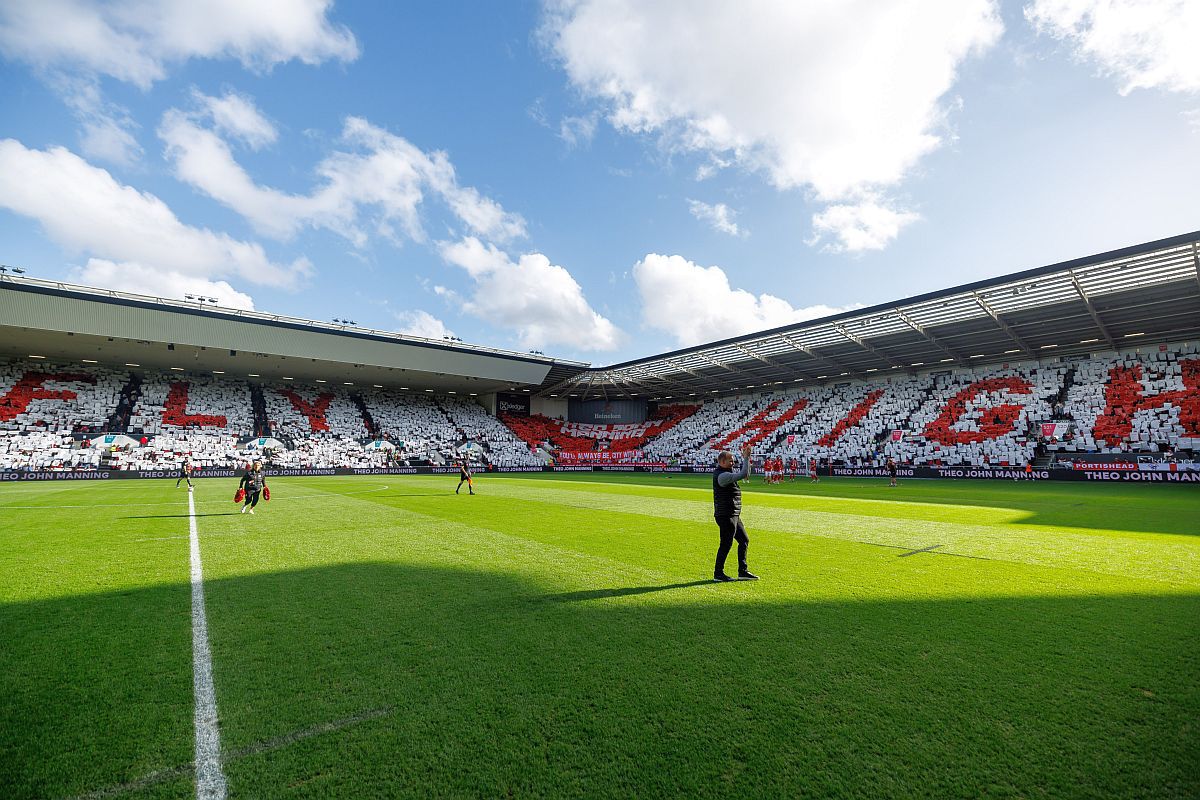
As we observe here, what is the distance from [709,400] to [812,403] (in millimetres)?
14743

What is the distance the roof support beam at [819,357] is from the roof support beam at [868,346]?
3.20 meters

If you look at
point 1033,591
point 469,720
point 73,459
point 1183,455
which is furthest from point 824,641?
point 73,459

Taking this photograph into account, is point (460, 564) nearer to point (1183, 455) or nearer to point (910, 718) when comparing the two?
point (910, 718)

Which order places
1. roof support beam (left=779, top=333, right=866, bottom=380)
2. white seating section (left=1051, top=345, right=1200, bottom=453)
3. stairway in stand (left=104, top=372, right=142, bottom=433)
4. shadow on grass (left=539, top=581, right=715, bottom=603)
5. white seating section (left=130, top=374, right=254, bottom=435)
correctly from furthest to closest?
white seating section (left=130, top=374, right=254, bottom=435)
roof support beam (left=779, top=333, right=866, bottom=380)
stairway in stand (left=104, top=372, right=142, bottom=433)
white seating section (left=1051, top=345, right=1200, bottom=453)
shadow on grass (left=539, top=581, right=715, bottom=603)

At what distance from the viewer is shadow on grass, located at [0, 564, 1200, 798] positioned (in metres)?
2.80

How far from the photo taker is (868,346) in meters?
37.2

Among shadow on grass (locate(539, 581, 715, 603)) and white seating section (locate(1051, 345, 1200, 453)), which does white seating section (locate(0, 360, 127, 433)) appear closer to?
shadow on grass (locate(539, 581, 715, 603))

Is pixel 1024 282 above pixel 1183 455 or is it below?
above

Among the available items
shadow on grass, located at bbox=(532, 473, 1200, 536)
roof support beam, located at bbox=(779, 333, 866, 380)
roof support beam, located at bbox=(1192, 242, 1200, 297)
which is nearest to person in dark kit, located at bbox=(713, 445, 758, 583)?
shadow on grass, located at bbox=(532, 473, 1200, 536)

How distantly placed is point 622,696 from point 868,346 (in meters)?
39.4

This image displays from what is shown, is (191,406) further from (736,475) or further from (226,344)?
(736,475)

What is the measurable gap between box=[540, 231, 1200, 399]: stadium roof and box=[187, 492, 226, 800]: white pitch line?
32.4 metres

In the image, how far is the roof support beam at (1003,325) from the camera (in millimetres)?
28047

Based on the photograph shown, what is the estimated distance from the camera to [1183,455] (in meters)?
25.1
